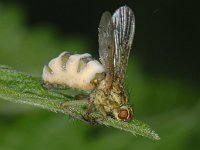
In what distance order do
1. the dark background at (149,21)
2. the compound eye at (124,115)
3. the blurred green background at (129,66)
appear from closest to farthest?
the compound eye at (124,115) → the blurred green background at (129,66) → the dark background at (149,21)

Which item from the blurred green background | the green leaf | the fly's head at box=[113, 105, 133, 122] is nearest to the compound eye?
the fly's head at box=[113, 105, 133, 122]

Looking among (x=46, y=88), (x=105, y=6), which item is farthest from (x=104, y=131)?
(x=105, y=6)

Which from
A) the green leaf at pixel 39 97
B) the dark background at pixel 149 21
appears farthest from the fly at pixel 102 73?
the dark background at pixel 149 21

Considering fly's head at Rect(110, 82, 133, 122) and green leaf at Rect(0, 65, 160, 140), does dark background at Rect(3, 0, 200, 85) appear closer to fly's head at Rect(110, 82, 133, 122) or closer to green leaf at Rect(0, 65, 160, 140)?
fly's head at Rect(110, 82, 133, 122)

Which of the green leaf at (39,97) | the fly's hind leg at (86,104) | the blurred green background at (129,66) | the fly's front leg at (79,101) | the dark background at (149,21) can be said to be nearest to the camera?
the green leaf at (39,97)

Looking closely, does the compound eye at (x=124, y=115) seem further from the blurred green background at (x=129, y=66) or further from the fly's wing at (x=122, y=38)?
the blurred green background at (x=129, y=66)

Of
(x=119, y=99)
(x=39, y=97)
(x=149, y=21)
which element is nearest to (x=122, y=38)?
(x=119, y=99)
